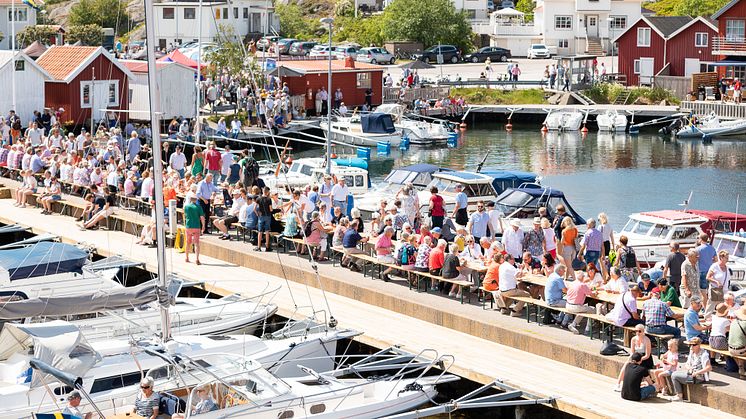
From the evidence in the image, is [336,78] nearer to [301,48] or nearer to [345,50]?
[345,50]

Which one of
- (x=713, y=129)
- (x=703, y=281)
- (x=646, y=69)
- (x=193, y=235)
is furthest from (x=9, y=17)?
(x=703, y=281)

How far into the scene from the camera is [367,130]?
57281 millimetres

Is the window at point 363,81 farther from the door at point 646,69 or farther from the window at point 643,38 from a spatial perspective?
the window at point 643,38

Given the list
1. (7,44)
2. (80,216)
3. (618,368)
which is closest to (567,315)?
(618,368)

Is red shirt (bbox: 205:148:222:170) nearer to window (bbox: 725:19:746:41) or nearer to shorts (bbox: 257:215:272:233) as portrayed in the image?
shorts (bbox: 257:215:272:233)

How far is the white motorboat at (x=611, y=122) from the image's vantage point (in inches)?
2559

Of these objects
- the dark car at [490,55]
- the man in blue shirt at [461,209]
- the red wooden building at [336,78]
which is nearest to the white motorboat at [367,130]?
the red wooden building at [336,78]

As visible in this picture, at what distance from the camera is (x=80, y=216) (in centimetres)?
3067

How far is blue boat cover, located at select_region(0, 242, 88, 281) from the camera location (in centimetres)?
2247

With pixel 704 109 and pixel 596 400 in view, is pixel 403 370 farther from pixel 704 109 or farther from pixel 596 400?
pixel 704 109

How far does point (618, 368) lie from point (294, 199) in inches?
394

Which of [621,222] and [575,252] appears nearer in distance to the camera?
[575,252]

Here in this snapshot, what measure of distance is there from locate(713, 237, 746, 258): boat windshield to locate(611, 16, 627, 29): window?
61955mm

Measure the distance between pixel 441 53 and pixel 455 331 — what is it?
64.9 meters
